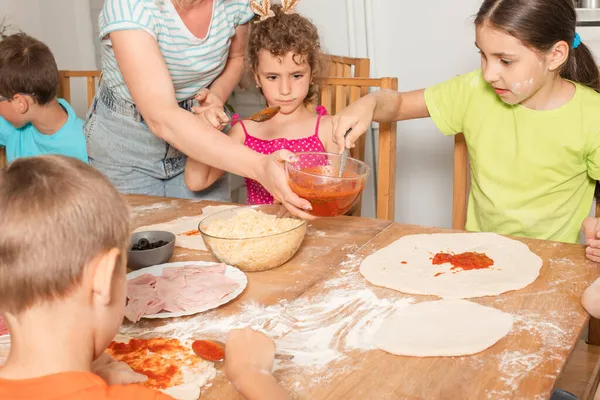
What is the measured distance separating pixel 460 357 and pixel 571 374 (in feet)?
2.50

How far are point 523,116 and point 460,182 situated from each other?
0.26 m

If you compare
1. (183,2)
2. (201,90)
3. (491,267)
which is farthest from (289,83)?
(491,267)

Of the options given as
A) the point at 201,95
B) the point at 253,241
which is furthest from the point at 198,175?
the point at 253,241

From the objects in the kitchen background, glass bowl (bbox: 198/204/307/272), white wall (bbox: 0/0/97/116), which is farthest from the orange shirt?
white wall (bbox: 0/0/97/116)

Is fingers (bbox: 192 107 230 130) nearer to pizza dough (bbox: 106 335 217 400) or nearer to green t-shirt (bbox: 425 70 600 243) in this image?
green t-shirt (bbox: 425 70 600 243)

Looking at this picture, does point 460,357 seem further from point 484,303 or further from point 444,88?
point 444,88

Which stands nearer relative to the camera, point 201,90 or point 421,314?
point 421,314

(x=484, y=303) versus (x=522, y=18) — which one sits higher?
(x=522, y=18)

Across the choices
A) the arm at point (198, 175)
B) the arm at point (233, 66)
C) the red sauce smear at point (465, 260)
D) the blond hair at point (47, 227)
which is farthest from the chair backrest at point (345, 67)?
the blond hair at point (47, 227)

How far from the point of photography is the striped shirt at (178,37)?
169cm

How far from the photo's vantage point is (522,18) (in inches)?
64.2

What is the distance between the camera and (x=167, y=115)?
164cm

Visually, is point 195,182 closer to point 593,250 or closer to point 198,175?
point 198,175

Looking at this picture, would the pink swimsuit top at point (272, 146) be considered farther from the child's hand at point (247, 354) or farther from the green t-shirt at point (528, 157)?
the child's hand at point (247, 354)
